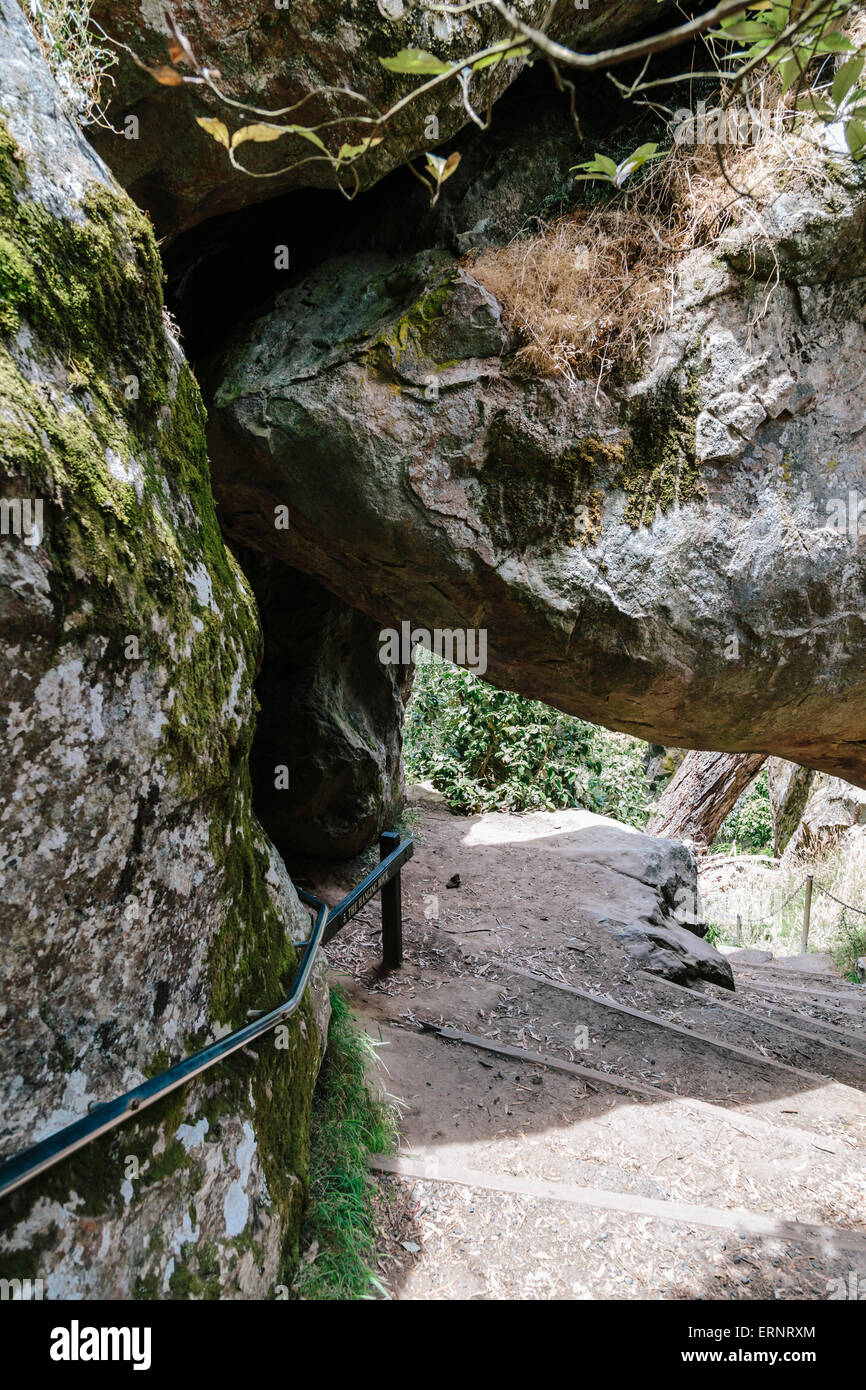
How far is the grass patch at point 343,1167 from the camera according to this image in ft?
8.12

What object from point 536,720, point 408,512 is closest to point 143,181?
point 408,512

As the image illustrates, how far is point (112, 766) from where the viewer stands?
6.07 ft

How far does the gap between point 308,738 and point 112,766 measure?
12.8 feet

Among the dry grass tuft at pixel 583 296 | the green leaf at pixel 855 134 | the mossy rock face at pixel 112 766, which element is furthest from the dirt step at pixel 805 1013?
the green leaf at pixel 855 134

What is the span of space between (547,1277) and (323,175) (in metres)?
4.23

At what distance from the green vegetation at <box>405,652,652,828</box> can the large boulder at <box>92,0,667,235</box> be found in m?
5.96

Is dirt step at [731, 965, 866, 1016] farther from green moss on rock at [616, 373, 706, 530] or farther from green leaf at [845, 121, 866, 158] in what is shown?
green leaf at [845, 121, 866, 158]

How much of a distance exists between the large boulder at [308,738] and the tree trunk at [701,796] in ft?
17.9

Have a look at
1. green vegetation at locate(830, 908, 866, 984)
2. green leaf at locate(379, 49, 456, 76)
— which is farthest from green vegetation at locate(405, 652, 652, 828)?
green leaf at locate(379, 49, 456, 76)

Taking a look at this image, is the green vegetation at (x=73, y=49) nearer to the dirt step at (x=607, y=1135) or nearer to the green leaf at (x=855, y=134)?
the green leaf at (x=855, y=134)

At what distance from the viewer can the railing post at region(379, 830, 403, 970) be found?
→ 479cm

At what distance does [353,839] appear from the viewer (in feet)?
19.7

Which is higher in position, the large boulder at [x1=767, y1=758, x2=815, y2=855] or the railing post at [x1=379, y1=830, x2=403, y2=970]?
the railing post at [x1=379, y1=830, x2=403, y2=970]

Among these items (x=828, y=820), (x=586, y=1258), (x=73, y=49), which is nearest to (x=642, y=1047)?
(x=586, y=1258)
